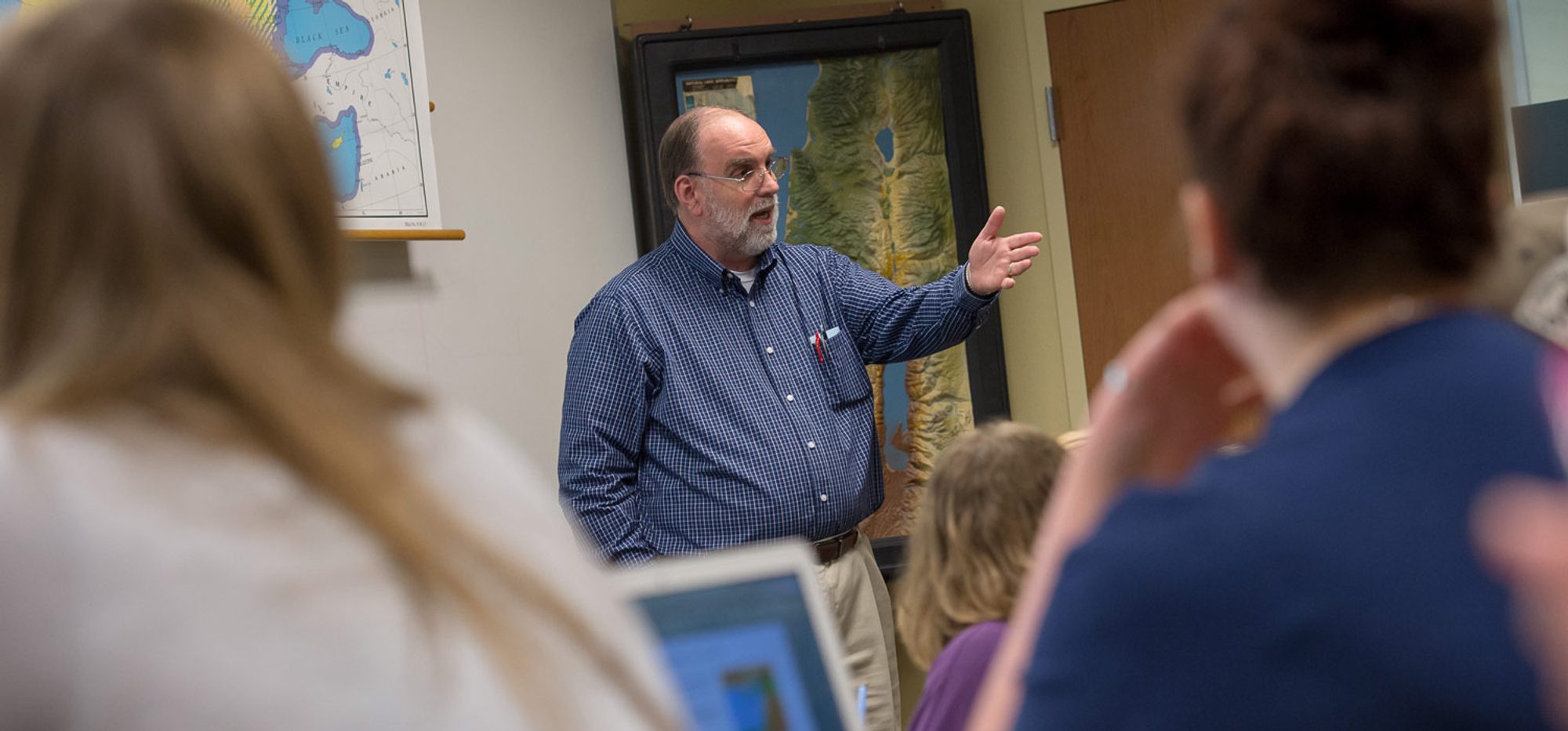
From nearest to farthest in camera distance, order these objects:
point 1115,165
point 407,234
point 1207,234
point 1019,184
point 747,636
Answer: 1. point 1207,234
2. point 747,636
3. point 407,234
4. point 1115,165
5. point 1019,184

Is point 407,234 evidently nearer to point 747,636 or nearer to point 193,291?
point 747,636

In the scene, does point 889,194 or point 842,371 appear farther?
point 889,194

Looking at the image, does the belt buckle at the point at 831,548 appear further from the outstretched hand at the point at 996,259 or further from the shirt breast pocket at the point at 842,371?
the outstretched hand at the point at 996,259

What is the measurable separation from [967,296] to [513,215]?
1.18 metres

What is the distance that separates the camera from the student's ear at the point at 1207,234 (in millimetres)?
817

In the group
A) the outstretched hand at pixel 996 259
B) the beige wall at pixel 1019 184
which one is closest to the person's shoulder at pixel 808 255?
the outstretched hand at pixel 996 259

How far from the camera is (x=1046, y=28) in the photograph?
4.38 meters

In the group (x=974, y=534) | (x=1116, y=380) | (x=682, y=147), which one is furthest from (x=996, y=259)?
(x=1116, y=380)

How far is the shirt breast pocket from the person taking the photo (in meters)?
3.16

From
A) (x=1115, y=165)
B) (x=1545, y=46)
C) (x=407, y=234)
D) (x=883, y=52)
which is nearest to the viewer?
(x=407, y=234)

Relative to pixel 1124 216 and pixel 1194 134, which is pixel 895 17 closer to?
pixel 1124 216

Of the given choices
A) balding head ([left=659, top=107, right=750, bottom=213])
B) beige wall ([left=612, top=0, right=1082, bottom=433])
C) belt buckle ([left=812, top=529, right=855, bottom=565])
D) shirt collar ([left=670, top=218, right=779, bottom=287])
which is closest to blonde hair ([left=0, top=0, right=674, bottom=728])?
belt buckle ([left=812, top=529, right=855, bottom=565])

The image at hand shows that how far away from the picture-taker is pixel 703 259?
3.21 m

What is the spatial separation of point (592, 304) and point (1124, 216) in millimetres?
1870
